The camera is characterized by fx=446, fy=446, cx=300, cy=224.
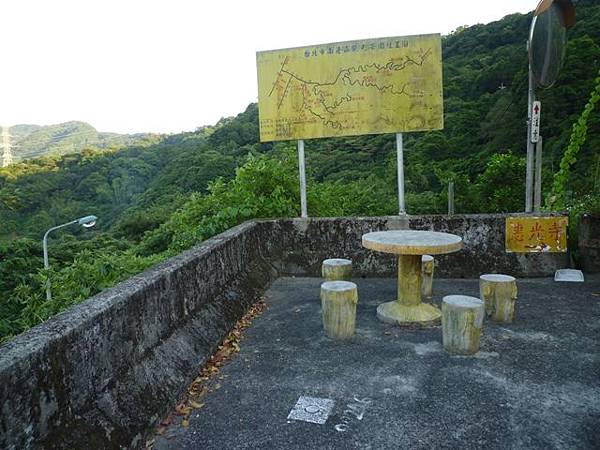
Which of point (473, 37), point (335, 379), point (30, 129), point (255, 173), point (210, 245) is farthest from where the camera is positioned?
point (30, 129)

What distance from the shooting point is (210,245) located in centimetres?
465

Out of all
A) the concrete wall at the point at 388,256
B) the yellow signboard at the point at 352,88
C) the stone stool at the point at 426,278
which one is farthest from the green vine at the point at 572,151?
the stone stool at the point at 426,278

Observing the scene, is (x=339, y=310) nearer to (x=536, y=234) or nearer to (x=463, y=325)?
(x=463, y=325)

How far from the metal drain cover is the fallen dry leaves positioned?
0.66 meters

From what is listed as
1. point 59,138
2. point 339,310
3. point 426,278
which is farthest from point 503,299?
point 59,138

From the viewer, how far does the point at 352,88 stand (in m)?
6.07

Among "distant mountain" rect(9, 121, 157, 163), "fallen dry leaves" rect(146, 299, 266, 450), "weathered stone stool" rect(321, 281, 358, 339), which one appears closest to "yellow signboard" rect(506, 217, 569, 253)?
"weathered stone stool" rect(321, 281, 358, 339)

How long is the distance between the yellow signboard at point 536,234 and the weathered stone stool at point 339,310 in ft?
9.34

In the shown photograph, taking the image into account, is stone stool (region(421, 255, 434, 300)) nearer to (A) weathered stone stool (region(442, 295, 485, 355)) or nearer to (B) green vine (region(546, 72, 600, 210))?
(A) weathered stone stool (region(442, 295, 485, 355))

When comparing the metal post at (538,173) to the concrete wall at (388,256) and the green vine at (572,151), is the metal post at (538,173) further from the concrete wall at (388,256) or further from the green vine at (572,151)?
the green vine at (572,151)

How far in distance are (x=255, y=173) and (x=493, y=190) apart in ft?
15.4

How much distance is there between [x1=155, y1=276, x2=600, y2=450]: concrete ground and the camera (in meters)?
2.66

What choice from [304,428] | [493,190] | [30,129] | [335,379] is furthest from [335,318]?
[30,129]

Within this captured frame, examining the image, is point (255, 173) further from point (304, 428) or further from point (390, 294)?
point (304, 428)
